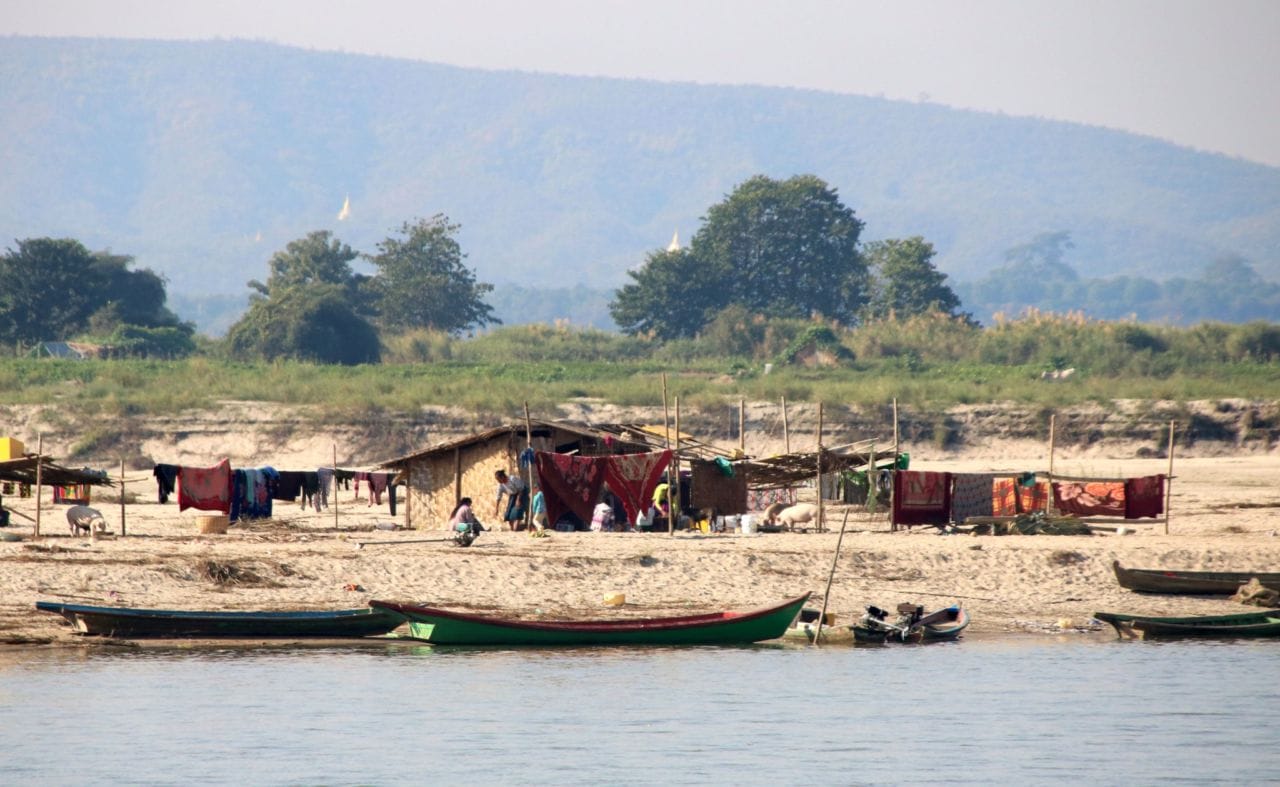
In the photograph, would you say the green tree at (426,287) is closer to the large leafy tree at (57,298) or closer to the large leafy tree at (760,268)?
the large leafy tree at (760,268)

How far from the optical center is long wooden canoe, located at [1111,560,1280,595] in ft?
78.1

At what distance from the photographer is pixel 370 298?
8444 centimetres

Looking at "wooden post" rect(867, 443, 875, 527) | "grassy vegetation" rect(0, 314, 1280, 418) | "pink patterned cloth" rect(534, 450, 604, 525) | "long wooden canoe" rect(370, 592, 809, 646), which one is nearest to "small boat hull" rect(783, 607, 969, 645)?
"long wooden canoe" rect(370, 592, 809, 646)

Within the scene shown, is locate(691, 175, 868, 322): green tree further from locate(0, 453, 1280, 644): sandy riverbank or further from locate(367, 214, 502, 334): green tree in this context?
locate(0, 453, 1280, 644): sandy riverbank

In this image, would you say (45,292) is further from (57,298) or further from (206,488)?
(206,488)

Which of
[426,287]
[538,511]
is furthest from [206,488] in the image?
[426,287]

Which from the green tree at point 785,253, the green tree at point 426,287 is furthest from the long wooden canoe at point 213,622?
the green tree at point 426,287

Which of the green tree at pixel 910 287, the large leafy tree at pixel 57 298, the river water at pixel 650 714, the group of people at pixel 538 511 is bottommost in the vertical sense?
the river water at pixel 650 714

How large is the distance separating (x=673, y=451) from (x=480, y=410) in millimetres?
21059

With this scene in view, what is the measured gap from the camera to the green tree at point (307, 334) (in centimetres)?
6419

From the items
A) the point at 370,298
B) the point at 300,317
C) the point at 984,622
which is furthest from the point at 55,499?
the point at 370,298

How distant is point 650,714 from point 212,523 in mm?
11089

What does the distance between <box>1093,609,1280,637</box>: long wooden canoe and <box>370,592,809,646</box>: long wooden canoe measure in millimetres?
4003

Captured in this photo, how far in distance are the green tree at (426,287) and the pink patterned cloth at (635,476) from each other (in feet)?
187
